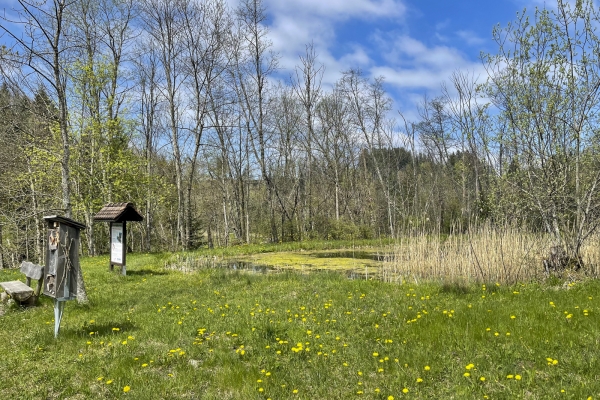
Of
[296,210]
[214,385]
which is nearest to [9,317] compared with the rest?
[214,385]

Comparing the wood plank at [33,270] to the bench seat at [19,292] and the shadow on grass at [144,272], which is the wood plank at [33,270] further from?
the shadow on grass at [144,272]

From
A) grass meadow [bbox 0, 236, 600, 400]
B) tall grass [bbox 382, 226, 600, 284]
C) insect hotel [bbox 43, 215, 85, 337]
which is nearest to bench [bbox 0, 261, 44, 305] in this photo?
grass meadow [bbox 0, 236, 600, 400]

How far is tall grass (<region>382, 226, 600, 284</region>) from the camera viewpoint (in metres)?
7.95

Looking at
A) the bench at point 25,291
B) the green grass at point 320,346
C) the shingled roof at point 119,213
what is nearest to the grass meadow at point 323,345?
the green grass at point 320,346

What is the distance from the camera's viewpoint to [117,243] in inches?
454

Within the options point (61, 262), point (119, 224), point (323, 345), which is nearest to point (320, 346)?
point (323, 345)

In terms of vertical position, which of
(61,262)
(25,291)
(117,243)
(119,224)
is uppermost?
(119,224)

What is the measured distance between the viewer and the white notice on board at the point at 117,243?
37.2 feet

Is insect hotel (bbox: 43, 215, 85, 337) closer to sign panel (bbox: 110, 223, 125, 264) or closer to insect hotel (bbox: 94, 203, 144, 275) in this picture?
insect hotel (bbox: 94, 203, 144, 275)

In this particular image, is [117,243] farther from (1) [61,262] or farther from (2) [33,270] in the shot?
(1) [61,262]

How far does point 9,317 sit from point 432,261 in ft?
28.2

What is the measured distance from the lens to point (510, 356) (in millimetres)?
4094

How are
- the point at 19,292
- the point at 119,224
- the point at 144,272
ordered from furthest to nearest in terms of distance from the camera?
the point at 144,272
the point at 119,224
the point at 19,292

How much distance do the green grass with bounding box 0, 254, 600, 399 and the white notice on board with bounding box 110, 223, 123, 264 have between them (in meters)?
4.04
